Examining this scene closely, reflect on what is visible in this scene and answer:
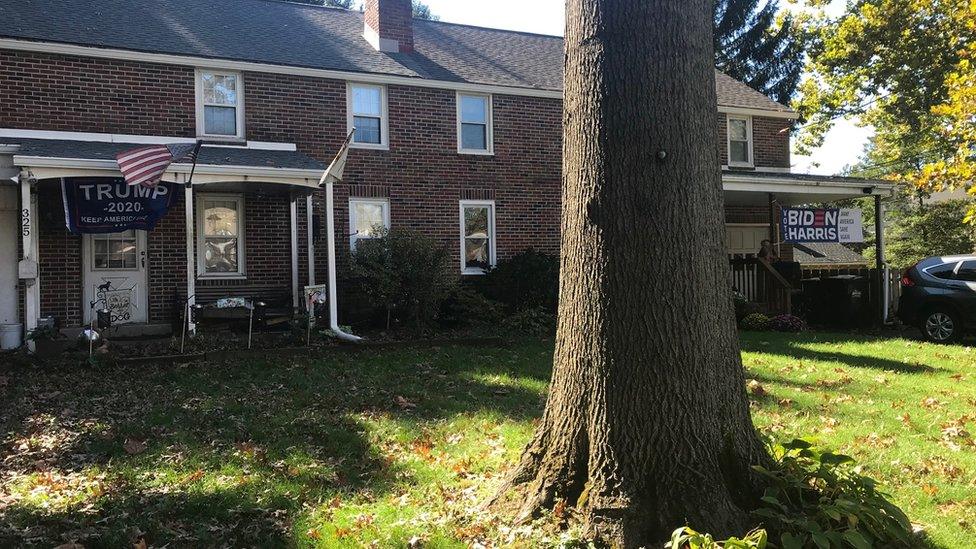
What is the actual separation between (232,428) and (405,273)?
6232 millimetres

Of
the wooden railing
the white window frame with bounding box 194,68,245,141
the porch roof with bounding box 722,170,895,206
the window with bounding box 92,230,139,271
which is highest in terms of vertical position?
the white window frame with bounding box 194,68,245,141

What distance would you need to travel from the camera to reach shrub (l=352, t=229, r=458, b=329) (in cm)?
1266

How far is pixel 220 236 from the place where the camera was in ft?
45.7

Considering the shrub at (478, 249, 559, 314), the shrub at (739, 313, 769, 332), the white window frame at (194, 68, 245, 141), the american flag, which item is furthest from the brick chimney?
the shrub at (739, 313, 769, 332)

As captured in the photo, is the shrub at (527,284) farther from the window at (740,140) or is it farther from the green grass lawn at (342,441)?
the window at (740,140)

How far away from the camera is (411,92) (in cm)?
1562

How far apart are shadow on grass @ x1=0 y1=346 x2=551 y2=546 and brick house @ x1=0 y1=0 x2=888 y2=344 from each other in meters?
3.00

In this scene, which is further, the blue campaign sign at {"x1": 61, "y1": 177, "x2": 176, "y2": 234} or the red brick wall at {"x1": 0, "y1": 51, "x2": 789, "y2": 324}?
the red brick wall at {"x1": 0, "y1": 51, "x2": 789, "y2": 324}

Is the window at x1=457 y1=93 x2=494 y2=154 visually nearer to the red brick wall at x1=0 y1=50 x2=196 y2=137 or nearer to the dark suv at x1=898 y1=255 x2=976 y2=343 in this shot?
the red brick wall at x1=0 y1=50 x2=196 y2=137

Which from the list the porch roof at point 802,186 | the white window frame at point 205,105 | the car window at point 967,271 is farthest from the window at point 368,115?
the car window at point 967,271

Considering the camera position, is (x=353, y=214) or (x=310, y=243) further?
(x=353, y=214)

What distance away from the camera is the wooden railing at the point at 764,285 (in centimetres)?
1551

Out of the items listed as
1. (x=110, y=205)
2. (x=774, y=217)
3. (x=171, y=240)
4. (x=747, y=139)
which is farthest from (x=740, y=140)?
(x=110, y=205)

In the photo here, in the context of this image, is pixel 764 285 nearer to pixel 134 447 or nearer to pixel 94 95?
pixel 134 447
